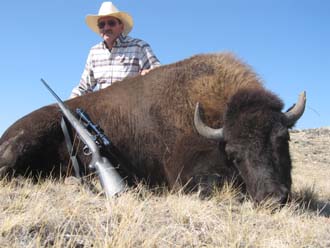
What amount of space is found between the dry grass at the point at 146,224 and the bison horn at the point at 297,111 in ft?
4.16

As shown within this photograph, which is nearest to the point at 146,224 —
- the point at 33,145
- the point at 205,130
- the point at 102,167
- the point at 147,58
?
the point at 102,167

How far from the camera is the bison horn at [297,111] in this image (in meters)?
6.16

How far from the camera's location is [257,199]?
542 centimetres

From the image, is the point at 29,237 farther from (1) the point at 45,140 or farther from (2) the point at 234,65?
(2) the point at 234,65

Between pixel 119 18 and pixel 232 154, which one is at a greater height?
pixel 119 18

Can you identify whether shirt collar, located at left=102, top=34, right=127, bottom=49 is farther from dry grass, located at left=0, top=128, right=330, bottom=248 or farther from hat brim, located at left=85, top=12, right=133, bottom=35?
dry grass, located at left=0, top=128, right=330, bottom=248

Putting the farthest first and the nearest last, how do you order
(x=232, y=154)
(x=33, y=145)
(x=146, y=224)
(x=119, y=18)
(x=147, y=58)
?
(x=119, y=18), (x=147, y=58), (x=33, y=145), (x=232, y=154), (x=146, y=224)

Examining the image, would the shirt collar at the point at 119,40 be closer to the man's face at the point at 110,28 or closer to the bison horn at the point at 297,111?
the man's face at the point at 110,28

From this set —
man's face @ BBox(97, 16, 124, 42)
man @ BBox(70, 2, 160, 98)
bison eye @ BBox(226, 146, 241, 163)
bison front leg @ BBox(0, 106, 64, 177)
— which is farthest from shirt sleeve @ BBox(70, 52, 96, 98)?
bison eye @ BBox(226, 146, 241, 163)

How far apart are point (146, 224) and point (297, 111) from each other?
3087 mm

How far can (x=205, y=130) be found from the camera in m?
6.24

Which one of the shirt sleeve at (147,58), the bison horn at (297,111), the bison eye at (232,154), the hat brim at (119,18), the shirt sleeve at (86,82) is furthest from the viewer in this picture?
the shirt sleeve at (86,82)

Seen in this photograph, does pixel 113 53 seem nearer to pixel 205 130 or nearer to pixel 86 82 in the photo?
pixel 86 82

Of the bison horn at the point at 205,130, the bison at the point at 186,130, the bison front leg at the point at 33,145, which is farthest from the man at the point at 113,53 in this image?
the bison horn at the point at 205,130
